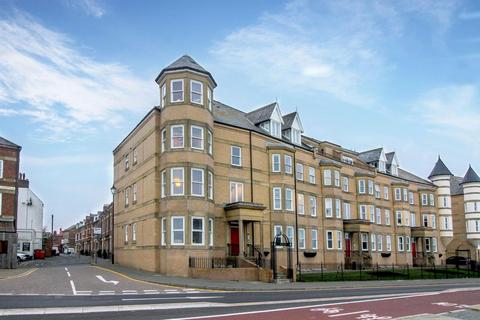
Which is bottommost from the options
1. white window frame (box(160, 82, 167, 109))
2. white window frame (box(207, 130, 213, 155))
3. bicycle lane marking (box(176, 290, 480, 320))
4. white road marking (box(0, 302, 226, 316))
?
bicycle lane marking (box(176, 290, 480, 320))

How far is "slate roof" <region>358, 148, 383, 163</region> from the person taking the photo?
6106 centimetres

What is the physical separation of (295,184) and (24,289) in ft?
87.7

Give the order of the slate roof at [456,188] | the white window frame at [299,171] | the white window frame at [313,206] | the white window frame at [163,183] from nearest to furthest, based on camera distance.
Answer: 1. the white window frame at [163,183]
2. the white window frame at [299,171]
3. the white window frame at [313,206]
4. the slate roof at [456,188]

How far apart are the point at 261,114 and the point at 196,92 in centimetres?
1211

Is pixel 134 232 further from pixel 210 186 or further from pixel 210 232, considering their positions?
pixel 210 186

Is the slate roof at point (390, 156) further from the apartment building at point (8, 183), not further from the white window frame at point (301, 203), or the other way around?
the apartment building at point (8, 183)

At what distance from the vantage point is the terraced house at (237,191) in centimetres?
3356

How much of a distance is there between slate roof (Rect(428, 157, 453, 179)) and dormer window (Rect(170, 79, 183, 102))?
155ft

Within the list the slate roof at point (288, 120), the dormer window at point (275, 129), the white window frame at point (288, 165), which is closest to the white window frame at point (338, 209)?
the white window frame at point (288, 165)

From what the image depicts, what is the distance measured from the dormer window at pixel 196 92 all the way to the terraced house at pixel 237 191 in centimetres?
7

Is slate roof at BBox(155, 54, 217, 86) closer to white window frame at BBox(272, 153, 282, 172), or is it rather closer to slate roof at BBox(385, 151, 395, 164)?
white window frame at BBox(272, 153, 282, 172)

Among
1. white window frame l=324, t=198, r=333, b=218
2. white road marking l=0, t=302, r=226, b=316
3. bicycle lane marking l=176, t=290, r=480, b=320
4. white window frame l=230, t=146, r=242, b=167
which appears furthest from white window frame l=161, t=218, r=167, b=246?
white window frame l=324, t=198, r=333, b=218

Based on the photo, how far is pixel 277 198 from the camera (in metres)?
42.2

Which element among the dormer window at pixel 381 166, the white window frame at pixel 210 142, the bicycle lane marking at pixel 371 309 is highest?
→ the dormer window at pixel 381 166
